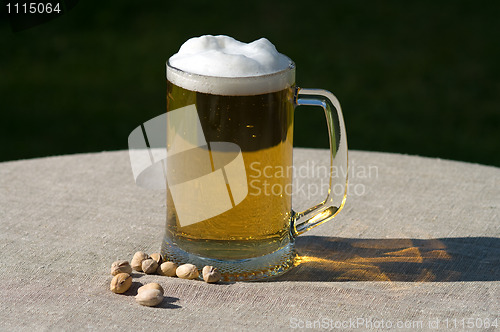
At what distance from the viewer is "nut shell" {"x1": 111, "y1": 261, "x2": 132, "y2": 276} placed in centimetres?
122

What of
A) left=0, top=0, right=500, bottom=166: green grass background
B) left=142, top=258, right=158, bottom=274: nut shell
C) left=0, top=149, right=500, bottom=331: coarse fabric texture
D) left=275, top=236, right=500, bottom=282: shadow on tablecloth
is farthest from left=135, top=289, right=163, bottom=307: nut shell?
A: left=0, top=0, right=500, bottom=166: green grass background

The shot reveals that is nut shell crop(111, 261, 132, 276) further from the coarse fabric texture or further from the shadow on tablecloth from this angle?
the shadow on tablecloth

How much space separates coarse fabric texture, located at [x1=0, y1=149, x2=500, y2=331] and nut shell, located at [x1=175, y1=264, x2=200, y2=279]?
1.0 inches

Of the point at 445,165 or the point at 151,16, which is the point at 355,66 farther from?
the point at 445,165

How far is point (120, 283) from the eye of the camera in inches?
46.0

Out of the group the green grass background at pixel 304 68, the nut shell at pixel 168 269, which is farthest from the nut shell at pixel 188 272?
the green grass background at pixel 304 68

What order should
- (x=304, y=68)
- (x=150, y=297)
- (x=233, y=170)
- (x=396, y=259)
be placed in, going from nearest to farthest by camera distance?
1. (x=150, y=297)
2. (x=233, y=170)
3. (x=396, y=259)
4. (x=304, y=68)

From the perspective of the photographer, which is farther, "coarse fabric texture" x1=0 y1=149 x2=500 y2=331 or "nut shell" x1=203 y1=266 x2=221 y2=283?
"nut shell" x1=203 y1=266 x2=221 y2=283

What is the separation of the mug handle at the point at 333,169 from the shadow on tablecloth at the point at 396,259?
6 cm

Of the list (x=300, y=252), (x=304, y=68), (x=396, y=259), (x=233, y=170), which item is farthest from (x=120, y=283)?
(x=304, y=68)

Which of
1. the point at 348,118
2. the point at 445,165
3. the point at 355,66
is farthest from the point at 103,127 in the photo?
the point at 445,165

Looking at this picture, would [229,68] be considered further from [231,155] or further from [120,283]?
[120,283]

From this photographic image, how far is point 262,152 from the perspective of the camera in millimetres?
1231

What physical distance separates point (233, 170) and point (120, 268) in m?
0.24
